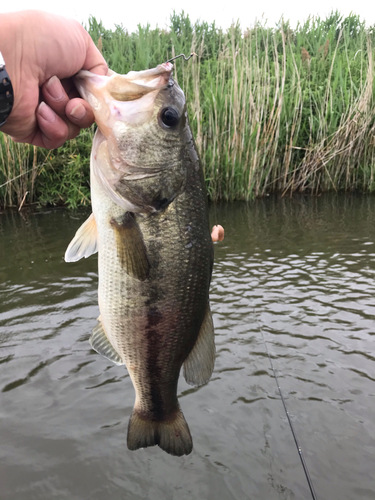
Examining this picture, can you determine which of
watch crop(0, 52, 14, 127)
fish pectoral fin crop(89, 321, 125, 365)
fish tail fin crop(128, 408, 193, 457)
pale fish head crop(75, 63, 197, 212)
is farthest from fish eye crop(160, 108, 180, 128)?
fish tail fin crop(128, 408, 193, 457)

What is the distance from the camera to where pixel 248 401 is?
276 centimetres

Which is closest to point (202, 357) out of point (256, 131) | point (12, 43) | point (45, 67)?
point (45, 67)

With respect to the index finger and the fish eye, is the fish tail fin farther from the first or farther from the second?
the index finger

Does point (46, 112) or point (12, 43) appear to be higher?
point (12, 43)

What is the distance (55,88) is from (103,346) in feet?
3.61

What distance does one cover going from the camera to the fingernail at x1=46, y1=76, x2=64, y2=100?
67.4 inches

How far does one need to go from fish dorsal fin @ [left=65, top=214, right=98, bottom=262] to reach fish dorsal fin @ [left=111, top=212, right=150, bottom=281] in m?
0.17

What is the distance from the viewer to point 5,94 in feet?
5.39

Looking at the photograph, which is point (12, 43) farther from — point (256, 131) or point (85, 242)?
point (256, 131)

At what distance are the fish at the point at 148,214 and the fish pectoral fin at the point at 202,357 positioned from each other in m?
0.07

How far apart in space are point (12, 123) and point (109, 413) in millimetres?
1814

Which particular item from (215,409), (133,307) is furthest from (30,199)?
(133,307)

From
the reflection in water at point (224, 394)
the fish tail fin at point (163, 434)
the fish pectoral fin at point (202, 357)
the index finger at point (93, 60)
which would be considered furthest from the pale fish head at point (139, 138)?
the reflection in water at point (224, 394)

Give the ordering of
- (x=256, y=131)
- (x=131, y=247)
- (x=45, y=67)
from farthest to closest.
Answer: (x=256, y=131)
(x=45, y=67)
(x=131, y=247)
